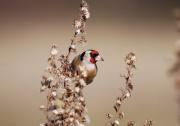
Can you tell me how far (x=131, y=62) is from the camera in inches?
30.7

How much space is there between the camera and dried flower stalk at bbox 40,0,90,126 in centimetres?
71

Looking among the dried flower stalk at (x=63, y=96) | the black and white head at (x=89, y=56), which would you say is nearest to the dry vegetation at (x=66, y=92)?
the dried flower stalk at (x=63, y=96)

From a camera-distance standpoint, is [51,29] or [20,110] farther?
[51,29]

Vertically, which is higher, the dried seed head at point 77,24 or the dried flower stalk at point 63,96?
the dried seed head at point 77,24

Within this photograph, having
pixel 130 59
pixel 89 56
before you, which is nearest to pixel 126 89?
pixel 130 59

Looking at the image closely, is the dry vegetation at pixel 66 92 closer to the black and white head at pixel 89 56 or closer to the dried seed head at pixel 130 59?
the dried seed head at pixel 130 59

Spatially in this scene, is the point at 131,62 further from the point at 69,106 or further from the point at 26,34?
the point at 26,34

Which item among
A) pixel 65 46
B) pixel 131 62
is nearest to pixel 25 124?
pixel 65 46

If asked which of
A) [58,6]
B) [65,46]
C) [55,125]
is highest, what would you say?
[58,6]

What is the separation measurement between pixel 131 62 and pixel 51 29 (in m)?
1.49

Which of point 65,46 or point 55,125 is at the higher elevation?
point 65,46

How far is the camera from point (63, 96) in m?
0.73

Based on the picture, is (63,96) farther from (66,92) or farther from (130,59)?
(130,59)

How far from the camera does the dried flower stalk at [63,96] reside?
71cm
